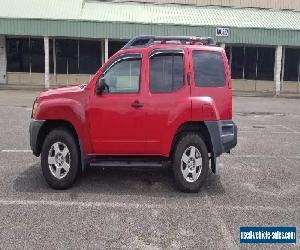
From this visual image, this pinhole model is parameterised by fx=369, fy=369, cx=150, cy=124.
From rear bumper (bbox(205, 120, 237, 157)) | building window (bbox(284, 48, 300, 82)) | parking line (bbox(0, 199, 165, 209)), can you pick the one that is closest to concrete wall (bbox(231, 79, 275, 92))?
building window (bbox(284, 48, 300, 82))

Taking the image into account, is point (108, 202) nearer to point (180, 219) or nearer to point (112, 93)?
point (180, 219)

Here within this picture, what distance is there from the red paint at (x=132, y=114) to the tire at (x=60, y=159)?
0.23 meters

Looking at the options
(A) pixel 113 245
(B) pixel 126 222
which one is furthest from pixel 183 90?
(A) pixel 113 245

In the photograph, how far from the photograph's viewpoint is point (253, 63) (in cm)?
2739

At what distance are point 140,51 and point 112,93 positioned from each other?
2.77ft

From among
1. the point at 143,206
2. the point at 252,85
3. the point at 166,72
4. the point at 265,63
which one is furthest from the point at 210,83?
the point at 265,63

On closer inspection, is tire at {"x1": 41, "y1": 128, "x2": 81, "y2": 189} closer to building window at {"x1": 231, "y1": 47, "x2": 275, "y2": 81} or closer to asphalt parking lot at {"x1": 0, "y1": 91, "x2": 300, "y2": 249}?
asphalt parking lot at {"x1": 0, "y1": 91, "x2": 300, "y2": 249}

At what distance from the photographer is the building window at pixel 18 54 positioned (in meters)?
26.2

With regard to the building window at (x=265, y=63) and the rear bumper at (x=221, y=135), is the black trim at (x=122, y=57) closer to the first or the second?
the rear bumper at (x=221, y=135)

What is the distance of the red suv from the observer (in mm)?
5980

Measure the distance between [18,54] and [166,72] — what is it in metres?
22.9

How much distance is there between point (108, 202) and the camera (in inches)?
221

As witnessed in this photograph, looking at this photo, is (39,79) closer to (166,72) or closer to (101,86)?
(101,86)

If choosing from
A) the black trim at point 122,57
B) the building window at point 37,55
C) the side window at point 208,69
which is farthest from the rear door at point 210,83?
the building window at point 37,55
